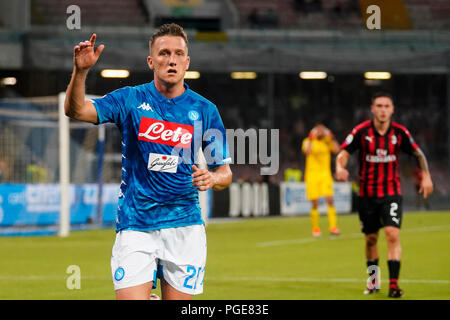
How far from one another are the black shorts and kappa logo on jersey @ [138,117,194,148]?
486 centimetres

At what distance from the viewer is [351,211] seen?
27.6 meters

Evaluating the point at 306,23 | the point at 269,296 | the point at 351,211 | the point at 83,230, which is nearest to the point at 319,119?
the point at 306,23

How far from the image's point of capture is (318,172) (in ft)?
59.1

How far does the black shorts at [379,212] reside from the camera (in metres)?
9.52

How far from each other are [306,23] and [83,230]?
14965 millimetres

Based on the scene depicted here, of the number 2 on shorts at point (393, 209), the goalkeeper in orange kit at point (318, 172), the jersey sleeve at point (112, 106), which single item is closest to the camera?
the jersey sleeve at point (112, 106)

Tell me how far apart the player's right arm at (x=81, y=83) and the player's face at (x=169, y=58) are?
49 cm

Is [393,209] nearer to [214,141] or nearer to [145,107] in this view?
[214,141]

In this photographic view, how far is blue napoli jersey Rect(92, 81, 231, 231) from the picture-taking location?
5.09 m

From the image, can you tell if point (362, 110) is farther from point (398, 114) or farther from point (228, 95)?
point (228, 95)

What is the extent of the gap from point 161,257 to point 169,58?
1.13m

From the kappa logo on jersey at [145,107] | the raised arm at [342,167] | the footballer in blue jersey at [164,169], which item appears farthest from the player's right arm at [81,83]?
the raised arm at [342,167]

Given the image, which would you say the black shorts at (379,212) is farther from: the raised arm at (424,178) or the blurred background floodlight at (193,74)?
the blurred background floodlight at (193,74)

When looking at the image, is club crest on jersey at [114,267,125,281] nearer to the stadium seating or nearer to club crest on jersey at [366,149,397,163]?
club crest on jersey at [366,149,397,163]
